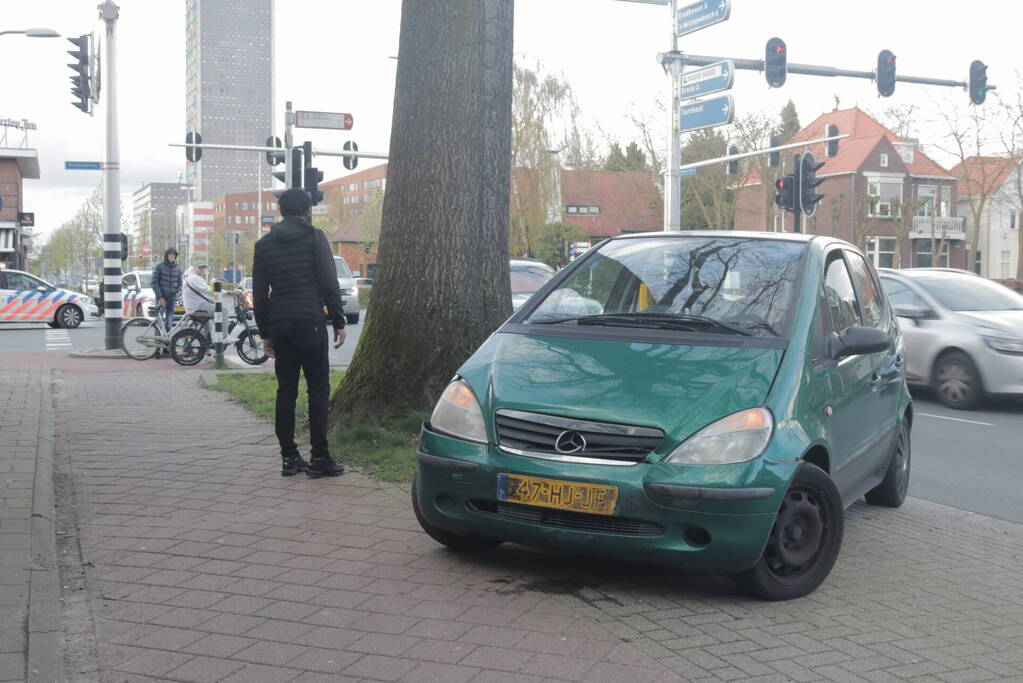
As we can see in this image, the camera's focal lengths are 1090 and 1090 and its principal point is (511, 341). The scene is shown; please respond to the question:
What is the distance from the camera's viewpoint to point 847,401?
5.39 meters

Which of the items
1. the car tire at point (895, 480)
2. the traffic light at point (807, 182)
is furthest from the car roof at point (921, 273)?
the traffic light at point (807, 182)

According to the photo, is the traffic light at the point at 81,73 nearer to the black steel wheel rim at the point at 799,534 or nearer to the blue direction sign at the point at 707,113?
the blue direction sign at the point at 707,113

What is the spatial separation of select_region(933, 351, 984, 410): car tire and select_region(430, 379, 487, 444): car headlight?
8.57m

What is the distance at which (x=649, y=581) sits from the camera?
16.0ft

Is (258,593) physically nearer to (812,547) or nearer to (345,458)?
(812,547)

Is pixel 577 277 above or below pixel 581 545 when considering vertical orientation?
above

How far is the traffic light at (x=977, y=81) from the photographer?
68.5ft

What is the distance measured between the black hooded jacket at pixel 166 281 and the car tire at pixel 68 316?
13217mm

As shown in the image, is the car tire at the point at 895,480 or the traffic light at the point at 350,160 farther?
the traffic light at the point at 350,160

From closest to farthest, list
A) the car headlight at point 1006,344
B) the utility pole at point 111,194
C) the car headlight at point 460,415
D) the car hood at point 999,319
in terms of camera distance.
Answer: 1. the car headlight at point 460,415
2. the car headlight at point 1006,344
3. the car hood at point 999,319
4. the utility pole at point 111,194

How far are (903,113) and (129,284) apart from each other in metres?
33.5

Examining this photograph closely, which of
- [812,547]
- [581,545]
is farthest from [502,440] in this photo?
[812,547]

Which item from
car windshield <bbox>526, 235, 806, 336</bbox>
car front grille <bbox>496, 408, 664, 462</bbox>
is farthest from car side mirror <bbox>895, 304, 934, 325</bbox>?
car front grille <bbox>496, 408, 664, 462</bbox>

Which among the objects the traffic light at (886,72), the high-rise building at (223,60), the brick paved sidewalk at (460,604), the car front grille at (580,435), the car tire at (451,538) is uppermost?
the high-rise building at (223,60)
